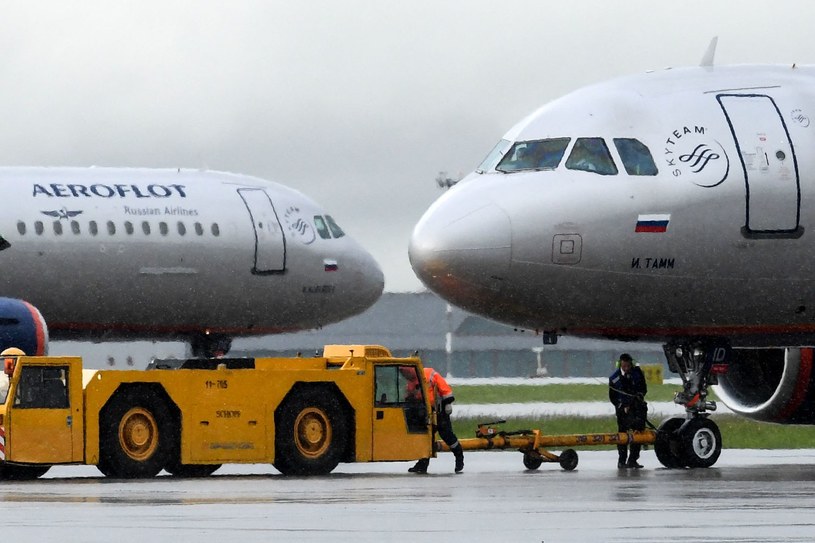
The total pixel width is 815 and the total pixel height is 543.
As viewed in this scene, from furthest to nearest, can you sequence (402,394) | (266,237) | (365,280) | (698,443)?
(365,280) → (266,237) → (402,394) → (698,443)

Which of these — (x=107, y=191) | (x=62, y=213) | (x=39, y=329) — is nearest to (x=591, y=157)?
(x=39, y=329)

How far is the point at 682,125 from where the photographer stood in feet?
74.6

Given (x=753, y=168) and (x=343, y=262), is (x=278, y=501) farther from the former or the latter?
(x=343, y=262)

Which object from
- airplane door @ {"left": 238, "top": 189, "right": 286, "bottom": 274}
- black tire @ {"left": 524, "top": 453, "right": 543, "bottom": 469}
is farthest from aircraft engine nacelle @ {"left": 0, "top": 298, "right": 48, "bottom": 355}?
airplane door @ {"left": 238, "top": 189, "right": 286, "bottom": 274}

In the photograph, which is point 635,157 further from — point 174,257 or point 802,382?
point 174,257

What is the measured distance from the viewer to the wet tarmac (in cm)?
1450

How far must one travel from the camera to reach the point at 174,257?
41.7 metres

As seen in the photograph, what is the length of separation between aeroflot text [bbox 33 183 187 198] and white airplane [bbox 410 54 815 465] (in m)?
18.5

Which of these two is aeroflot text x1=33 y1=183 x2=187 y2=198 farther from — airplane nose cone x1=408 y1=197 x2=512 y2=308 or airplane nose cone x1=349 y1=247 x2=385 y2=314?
airplane nose cone x1=408 y1=197 x2=512 y2=308

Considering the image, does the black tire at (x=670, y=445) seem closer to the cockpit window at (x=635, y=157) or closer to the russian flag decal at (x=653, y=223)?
the russian flag decal at (x=653, y=223)

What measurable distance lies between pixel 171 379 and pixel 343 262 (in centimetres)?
2078

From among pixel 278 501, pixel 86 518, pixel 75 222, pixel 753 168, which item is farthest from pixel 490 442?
pixel 75 222

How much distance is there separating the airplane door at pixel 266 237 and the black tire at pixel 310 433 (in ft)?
61.5

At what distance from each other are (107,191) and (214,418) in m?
18.3
